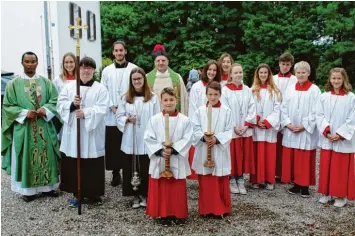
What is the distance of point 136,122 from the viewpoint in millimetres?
5867

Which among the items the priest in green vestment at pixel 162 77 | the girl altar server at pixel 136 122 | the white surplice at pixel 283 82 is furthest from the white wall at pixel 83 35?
the girl altar server at pixel 136 122

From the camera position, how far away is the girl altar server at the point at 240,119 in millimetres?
6512

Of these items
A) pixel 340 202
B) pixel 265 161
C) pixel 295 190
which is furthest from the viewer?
pixel 265 161

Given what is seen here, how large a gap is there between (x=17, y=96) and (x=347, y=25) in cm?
1486

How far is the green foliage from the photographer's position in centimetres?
1880

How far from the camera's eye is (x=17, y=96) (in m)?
6.30

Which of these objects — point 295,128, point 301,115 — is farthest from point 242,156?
point 301,115

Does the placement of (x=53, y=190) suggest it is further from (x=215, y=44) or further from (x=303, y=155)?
(x=215, y=44)

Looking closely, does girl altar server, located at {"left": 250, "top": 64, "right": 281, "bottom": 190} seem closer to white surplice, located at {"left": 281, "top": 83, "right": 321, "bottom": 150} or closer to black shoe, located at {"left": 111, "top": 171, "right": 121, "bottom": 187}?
white surplice, located at {"left": 281, "top": 83, "right": 321, "bottom": 150}

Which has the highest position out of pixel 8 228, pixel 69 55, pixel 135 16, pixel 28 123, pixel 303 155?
pixel 135 16

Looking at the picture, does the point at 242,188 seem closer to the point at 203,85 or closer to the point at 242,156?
the point at 242,156

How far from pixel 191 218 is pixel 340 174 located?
2.18 meters

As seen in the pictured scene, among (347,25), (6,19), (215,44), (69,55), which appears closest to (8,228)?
(69,55)

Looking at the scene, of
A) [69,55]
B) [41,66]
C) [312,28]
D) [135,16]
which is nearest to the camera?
[69,55]
